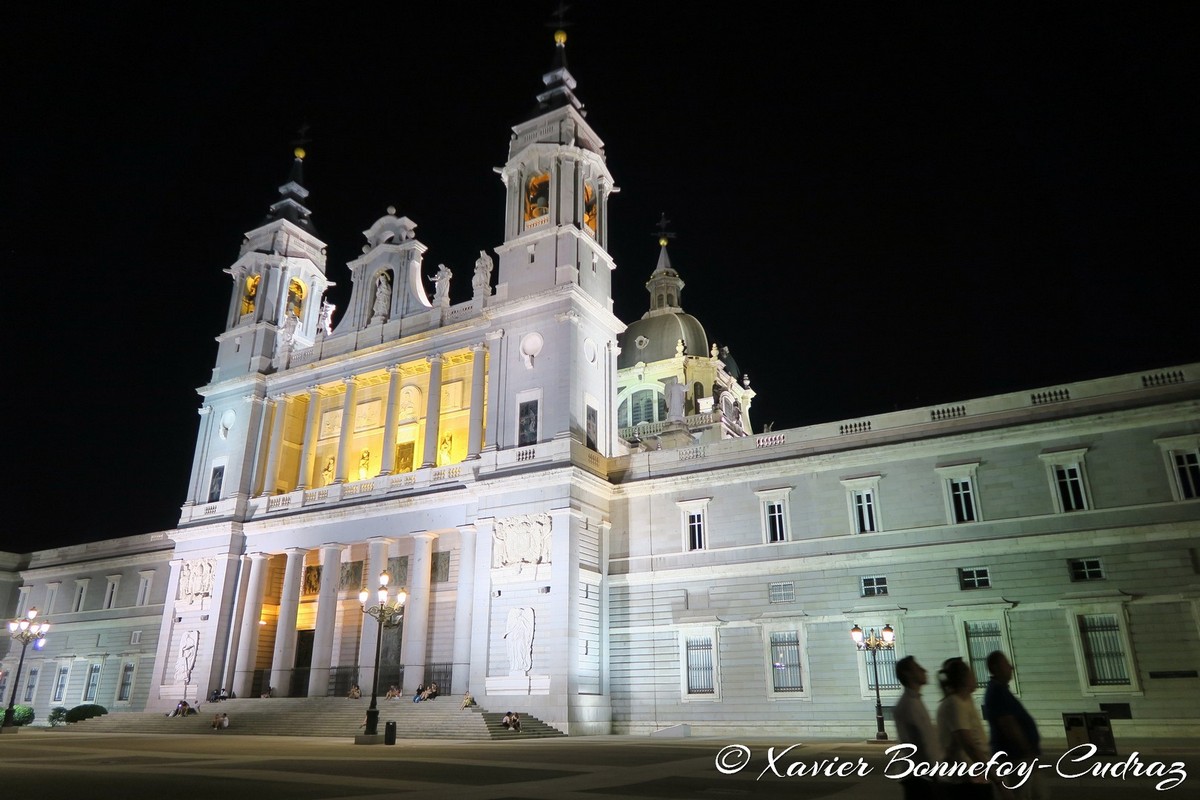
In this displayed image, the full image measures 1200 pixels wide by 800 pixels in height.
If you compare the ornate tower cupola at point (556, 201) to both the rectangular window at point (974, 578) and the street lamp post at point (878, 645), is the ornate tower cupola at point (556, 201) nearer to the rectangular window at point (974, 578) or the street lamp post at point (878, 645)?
the street lamp post at point (878, 645)

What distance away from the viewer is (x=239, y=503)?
43.9 metres

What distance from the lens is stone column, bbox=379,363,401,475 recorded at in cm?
4059

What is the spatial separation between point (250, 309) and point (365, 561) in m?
19.3

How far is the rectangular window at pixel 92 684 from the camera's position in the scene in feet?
160

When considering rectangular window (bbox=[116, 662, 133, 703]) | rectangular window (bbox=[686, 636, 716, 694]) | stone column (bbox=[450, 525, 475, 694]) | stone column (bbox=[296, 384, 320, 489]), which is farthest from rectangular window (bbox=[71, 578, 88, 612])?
rectangular window (bbox=[686, 636, 716, 694])

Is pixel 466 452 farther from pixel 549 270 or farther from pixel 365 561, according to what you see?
pixel 549 270

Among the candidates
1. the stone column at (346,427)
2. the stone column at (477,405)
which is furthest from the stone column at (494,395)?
the stone column at (346,427)

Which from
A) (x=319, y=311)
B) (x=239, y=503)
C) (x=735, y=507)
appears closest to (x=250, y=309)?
(x=319, y=311)

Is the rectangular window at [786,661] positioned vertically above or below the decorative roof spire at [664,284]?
below

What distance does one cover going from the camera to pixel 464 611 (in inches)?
1378

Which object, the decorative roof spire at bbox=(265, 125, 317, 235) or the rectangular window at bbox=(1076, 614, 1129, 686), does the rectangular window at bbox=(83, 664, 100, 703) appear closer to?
the decorative roof spire at bbox=(265, 125, 317, 235)

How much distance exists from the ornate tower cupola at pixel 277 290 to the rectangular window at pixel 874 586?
33633 mm

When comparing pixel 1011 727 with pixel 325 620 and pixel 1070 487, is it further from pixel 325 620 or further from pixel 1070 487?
pixel 325 620

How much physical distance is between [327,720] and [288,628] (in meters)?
8.92
